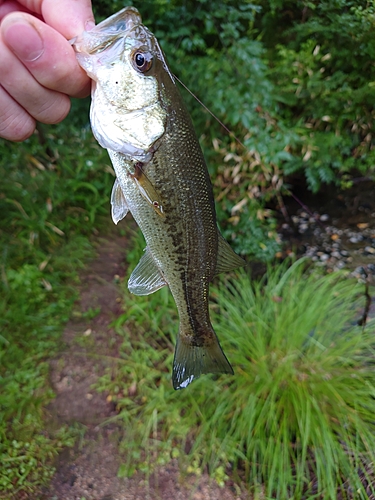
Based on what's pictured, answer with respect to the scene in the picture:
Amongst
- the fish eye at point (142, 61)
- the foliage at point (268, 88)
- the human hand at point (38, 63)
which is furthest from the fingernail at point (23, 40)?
the foliage at point (268, 88)

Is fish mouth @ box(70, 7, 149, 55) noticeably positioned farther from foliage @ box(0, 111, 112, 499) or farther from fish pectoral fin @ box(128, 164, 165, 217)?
foliage @ box(0, 111, 112, 499)

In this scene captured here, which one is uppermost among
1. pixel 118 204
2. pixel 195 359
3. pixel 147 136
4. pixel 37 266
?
pixel 147 136

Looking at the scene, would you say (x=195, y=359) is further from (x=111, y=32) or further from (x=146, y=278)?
(x=111, y=32)

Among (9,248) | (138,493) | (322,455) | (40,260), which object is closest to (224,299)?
(322,455)

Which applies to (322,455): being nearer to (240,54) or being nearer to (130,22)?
(130,22)

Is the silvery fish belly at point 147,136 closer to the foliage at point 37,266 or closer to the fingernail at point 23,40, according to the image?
the fingernail at point 23,40

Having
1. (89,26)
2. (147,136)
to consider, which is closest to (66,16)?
(89,26)
